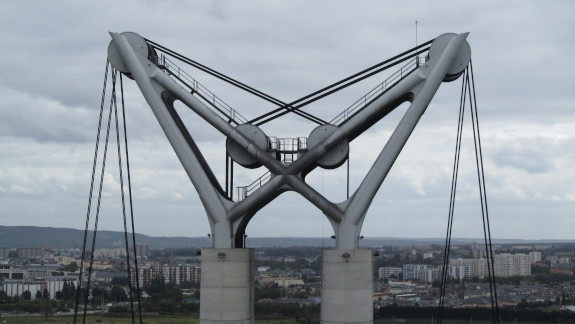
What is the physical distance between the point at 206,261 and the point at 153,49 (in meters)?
10.7

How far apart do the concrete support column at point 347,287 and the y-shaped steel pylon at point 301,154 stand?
643 millimetres

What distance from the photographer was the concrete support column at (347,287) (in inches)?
1304

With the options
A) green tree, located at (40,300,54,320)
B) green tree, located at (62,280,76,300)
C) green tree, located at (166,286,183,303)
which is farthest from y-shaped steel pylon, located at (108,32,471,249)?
green tree, located at (62,280,76,300)

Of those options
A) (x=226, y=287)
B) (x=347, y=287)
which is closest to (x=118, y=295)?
(x=226, y=287)

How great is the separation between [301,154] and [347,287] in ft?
21.7

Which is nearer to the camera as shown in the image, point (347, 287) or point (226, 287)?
point (347, 287)

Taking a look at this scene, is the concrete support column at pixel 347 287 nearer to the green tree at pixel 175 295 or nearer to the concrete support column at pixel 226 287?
the concrete support column at pixel 226 287

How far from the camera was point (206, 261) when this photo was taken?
115 feet

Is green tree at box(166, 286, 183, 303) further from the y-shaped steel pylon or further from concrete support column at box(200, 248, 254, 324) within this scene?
the y-shaped steel pylon

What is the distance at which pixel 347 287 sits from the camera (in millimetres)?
33281

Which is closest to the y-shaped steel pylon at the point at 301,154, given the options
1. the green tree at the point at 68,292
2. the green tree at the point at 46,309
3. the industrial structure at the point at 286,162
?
the industrial structure at the point at 286,162

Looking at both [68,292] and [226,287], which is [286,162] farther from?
[68,292]

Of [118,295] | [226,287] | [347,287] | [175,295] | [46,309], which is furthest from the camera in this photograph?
[118,295]

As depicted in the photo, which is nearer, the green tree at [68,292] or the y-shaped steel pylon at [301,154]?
the y-shaped steel pylon at [301,154]
